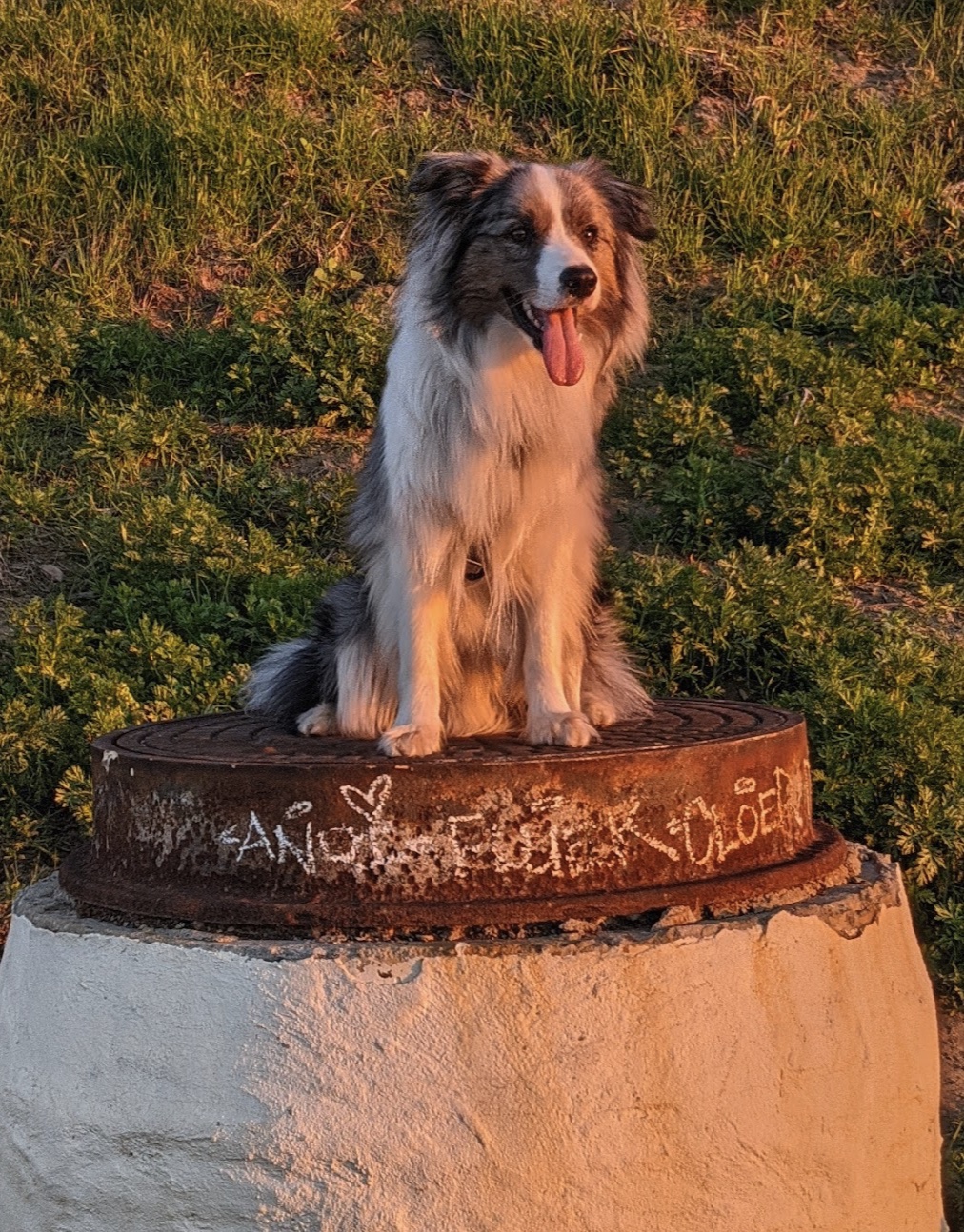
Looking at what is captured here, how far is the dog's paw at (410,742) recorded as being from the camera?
3100 millimetres

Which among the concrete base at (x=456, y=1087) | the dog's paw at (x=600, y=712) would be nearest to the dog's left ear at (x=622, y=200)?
the dog's paw at (x=600, y=712)

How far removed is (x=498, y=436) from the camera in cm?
326

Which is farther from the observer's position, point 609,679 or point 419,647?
point 609,679

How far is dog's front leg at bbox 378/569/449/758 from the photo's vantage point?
3.26 m

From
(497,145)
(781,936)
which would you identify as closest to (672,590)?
(781,936)

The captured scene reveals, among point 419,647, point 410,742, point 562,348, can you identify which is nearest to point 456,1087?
point 410,742

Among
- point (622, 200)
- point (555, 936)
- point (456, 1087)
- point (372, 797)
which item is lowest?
point (456, 1087)

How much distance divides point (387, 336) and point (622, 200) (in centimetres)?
344

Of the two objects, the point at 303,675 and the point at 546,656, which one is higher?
the point at 546,656

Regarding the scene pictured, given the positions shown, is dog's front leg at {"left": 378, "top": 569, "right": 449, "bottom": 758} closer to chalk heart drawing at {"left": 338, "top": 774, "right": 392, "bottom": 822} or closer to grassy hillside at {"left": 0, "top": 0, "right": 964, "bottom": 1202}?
chalk heart drawing at {"left": 338, "top": 774, "right": 392, "bottom": 822}

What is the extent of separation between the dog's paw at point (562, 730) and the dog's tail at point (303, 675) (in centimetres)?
63

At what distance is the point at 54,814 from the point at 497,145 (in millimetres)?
4701

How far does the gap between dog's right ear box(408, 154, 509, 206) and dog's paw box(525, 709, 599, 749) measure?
120 cm

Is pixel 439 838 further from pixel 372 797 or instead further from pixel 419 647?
pixel 419 647
